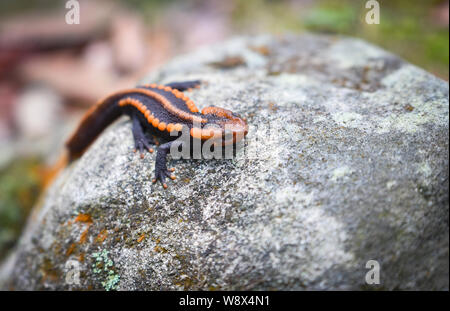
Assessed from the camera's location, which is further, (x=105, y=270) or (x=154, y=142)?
(x=154, y=142)

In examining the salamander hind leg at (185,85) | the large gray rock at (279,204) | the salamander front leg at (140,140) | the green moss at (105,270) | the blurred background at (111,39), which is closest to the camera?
the large gray rock at (279,204)

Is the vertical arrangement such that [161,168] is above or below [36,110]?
below

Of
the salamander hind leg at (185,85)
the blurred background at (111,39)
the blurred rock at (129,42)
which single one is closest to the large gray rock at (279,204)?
the salamander hind leg at (185,85)

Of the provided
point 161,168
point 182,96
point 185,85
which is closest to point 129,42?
point 185,85

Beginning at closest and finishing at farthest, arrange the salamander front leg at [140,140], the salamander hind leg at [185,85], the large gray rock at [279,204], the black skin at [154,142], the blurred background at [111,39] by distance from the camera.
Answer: the large gray rock at [279,204] → the black skin at [154,142] → the salamander front leg at [140,140] → the salamander hind leg at [185,85] → the blurred background at [111,39]

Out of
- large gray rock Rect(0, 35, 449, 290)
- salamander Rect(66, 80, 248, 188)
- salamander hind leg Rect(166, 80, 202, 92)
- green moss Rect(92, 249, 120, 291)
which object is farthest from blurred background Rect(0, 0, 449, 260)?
green moss Rect(92, 249, 120, 291)

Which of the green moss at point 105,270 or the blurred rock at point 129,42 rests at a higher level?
the blurred rock at point 129,42

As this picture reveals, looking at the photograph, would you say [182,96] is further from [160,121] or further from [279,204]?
[279,204]

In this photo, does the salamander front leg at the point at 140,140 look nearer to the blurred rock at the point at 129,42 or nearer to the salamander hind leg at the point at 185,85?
the salamander hind leg at the point at 185,85
